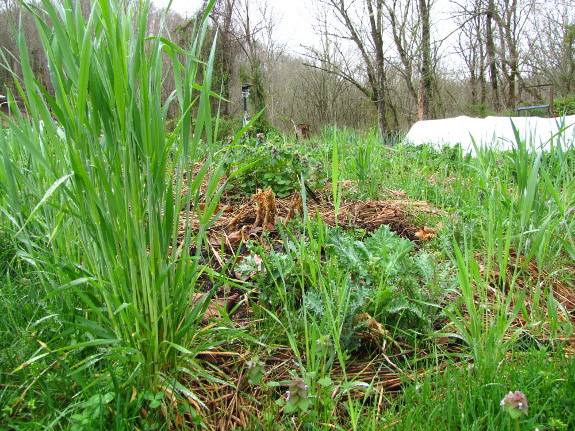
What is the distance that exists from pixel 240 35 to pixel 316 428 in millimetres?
13980

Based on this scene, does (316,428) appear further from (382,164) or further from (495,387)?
(382,164)

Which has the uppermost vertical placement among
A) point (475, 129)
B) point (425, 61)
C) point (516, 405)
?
point (425, 61)

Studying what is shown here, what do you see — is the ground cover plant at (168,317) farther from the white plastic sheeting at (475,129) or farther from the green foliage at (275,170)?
the white plastic sheeting at (475,129)

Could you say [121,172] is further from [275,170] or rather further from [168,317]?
[275,170]

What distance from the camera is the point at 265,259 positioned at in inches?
55.5

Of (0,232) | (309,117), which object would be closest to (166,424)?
(0,232)

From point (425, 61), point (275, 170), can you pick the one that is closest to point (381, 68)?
point (425, 61)

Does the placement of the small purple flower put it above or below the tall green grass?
below

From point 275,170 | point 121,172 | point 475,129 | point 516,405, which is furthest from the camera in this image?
point 475,129

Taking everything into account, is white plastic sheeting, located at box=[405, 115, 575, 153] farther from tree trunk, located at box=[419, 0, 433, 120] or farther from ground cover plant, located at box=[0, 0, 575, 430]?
tree trunk, located at box=[419, 0, 433, 120]

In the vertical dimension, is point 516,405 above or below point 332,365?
above

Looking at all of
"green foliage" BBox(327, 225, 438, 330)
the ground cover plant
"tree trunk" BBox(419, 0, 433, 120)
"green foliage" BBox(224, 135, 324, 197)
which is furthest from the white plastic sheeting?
"tree trunk" BBox(419, 0, 433, 120)

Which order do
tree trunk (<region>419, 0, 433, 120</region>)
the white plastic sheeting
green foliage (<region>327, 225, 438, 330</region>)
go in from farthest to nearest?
tree trunk (<region>419, 0, 433, 120</region>) → the white plastic sheeting → green foliage (<region>327, 225, 438, 330</region>)

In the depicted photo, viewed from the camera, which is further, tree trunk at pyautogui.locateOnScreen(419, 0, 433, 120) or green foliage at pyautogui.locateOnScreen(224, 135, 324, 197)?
tree trunk at pyautogui.locateOnScreen(419, 0, 433, 120)
